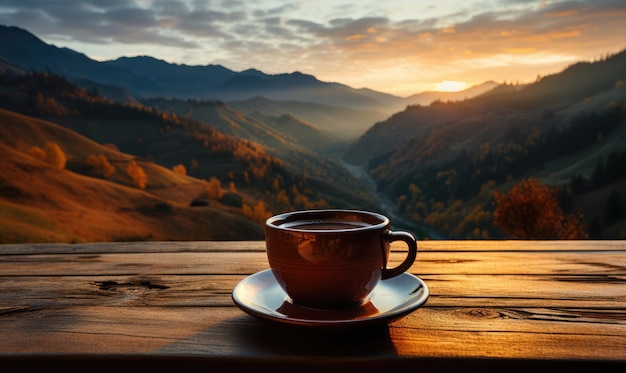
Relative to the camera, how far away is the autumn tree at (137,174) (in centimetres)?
9456

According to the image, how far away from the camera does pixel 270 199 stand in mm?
116688

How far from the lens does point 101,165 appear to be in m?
97.2

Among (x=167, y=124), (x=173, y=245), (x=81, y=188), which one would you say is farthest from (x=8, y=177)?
(x=167, y=124)

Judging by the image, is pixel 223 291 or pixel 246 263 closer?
pixel 223 291

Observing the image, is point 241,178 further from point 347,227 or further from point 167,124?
point 347,227

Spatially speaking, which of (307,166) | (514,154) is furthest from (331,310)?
(307,166)

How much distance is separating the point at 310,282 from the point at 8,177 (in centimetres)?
7450

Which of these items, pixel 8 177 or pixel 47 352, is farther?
pixel 8 177

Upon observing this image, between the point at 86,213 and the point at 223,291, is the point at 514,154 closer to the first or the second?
the point at 86,213

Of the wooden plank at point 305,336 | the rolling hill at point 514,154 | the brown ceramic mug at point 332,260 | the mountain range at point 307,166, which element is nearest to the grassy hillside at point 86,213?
the mountain range at point 307,166

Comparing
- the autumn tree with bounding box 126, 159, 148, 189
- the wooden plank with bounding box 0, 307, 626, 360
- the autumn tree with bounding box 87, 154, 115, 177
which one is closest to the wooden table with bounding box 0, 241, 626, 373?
the wooden plank with bounding box 0, 307, 626, 360

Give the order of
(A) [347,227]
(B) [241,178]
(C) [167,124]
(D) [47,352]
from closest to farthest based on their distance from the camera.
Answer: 1. (D) [47,352]
2. (A) [347,227]
3. (B) [241,178]
4. (C) [167,124]

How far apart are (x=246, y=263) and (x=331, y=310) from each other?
3.21ft

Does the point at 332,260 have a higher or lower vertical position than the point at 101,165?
higher
